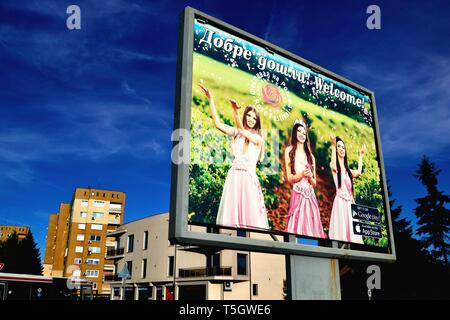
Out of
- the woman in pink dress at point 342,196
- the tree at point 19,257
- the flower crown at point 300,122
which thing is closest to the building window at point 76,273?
the tree at point 19,257

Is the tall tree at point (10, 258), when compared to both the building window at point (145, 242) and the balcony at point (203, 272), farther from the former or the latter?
the balcony at point (203, 272)

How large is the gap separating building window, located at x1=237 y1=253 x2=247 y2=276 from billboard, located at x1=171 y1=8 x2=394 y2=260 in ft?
Answer: 82.7

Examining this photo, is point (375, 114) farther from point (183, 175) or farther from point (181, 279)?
point (181, 279)

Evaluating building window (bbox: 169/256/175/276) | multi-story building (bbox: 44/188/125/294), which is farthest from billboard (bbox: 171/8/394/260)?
multi-story building (bbox: 44/188/125/294)

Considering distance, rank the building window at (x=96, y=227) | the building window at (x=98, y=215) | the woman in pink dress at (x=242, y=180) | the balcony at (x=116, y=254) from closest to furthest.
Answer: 1. the woman in pink dress at (x=242, y=180)
2. the balcony at (x=116, y=254)
3. the building window at (x=96, y=227)
4. the building window at (x=98, y=215)

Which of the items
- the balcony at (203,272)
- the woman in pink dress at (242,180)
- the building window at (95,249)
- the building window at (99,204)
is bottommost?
the balcony at (203,272)

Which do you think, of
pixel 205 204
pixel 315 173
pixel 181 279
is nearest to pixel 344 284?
pixel 181 279

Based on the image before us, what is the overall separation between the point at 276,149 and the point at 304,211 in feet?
5.48

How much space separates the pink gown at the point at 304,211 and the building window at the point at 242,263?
2693 cm

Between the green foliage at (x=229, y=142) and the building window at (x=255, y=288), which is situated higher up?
the green foliage at (x=229, y=142)

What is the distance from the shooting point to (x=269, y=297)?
35.9 metres

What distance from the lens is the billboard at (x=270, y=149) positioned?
8039mm

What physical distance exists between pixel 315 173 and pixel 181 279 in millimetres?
30145
